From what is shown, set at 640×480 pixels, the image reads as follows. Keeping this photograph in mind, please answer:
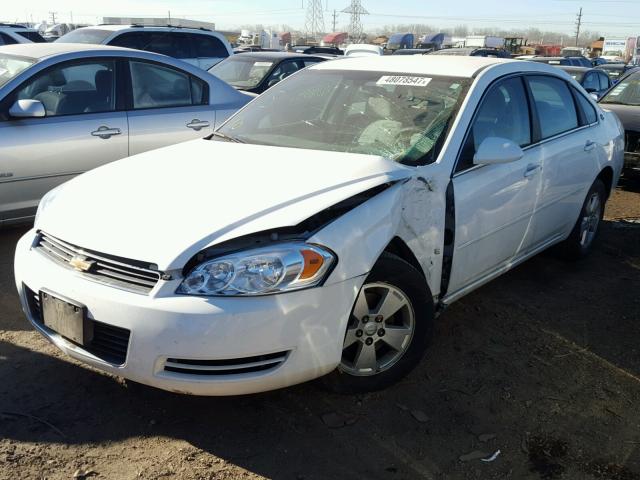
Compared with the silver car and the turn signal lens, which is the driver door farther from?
the silver car

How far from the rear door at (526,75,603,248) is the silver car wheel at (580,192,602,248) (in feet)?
0.72

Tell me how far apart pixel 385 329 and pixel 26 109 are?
10.7ft

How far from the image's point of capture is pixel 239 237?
2.59m

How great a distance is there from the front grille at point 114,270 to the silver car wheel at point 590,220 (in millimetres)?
3717

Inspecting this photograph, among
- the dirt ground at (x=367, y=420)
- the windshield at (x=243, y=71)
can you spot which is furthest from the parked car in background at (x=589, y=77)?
the dirt ground at (x=367, y=420)

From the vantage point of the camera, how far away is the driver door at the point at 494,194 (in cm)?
346

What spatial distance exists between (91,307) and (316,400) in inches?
45.0

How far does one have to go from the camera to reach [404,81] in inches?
151

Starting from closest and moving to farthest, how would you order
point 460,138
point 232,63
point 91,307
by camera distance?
point 91,307
point 460,138
point 232,63

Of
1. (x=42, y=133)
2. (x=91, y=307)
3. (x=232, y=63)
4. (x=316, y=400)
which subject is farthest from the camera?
(x=232, y=63)

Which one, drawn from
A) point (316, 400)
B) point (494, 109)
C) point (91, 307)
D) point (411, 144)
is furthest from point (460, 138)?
point (91, 307)

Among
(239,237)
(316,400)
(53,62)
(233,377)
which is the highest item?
(53,62)

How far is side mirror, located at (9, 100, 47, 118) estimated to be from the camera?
183 inches

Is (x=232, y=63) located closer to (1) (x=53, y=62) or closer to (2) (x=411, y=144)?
(1) (x=53, y=62)
